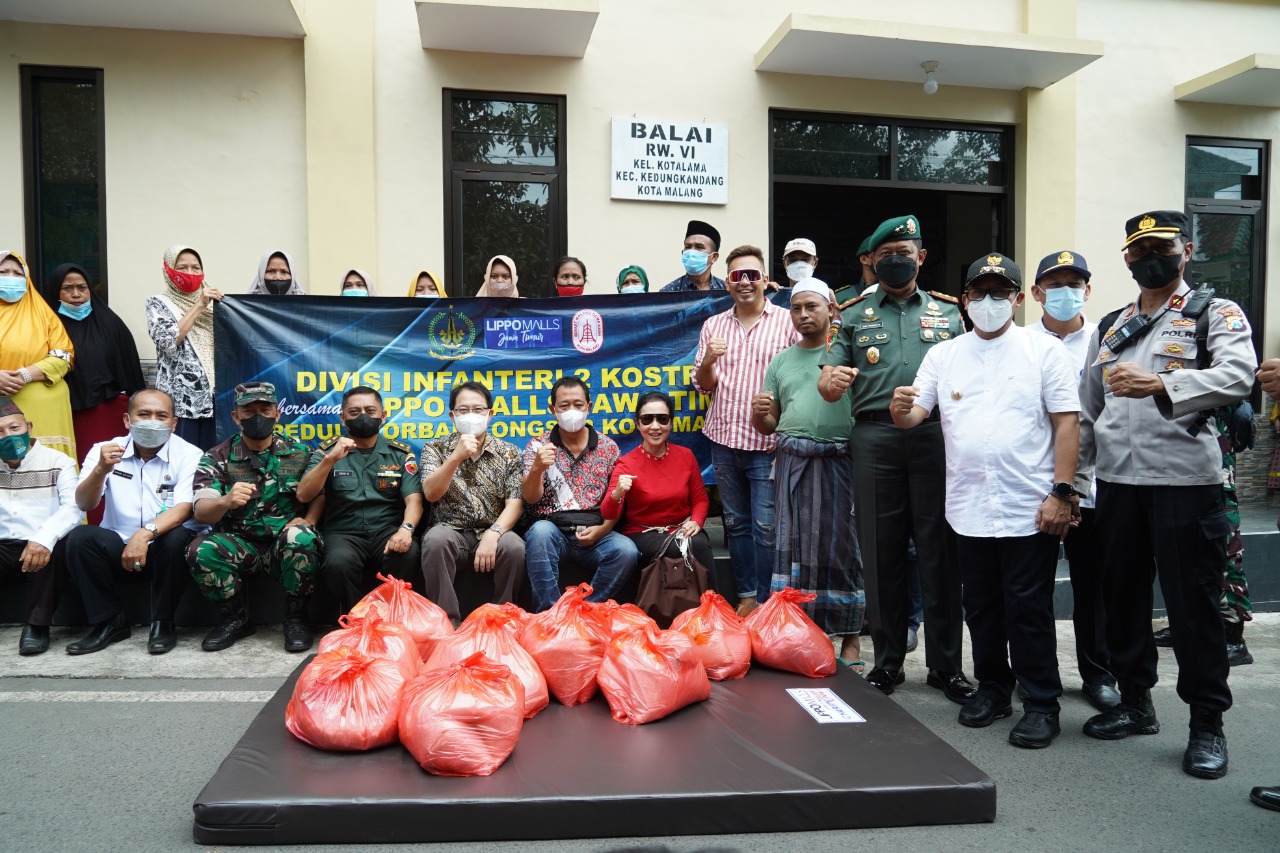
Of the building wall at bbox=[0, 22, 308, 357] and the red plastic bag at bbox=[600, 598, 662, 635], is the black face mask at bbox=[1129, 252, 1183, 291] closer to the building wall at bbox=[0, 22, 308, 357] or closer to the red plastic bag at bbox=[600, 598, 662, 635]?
the red plastic bag at bbox=[600, 598, 662, 635]

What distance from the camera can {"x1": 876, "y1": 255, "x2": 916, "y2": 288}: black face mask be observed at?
13.6 feet

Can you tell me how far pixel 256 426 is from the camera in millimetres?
5023

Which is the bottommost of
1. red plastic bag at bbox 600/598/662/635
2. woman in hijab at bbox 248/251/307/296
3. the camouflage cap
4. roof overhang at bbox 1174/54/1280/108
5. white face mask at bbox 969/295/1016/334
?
red plastic bag at bbox 600/598/662/635

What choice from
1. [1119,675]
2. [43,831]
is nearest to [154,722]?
[43,831]

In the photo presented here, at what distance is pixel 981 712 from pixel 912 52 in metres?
5.71

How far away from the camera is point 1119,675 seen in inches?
149

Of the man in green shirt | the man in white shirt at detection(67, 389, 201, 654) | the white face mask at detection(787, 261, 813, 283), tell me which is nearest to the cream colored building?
the man in white shirt at detection(67, 389, 201, 654)

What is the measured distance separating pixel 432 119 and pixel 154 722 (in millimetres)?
5164

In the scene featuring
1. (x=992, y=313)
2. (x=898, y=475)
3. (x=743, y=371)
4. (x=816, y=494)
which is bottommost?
(x=816, y=494)

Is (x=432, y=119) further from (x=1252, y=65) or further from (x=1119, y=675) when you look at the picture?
(x=1252, y=65)

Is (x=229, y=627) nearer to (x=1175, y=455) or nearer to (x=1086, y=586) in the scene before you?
(x=1086, y=586)

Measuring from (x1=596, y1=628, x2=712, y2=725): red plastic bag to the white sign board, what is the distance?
4897mm

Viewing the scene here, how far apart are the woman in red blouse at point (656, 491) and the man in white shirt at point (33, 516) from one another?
2.91 m

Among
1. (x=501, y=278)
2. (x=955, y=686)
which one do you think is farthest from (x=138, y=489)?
(x=955, y=686)
